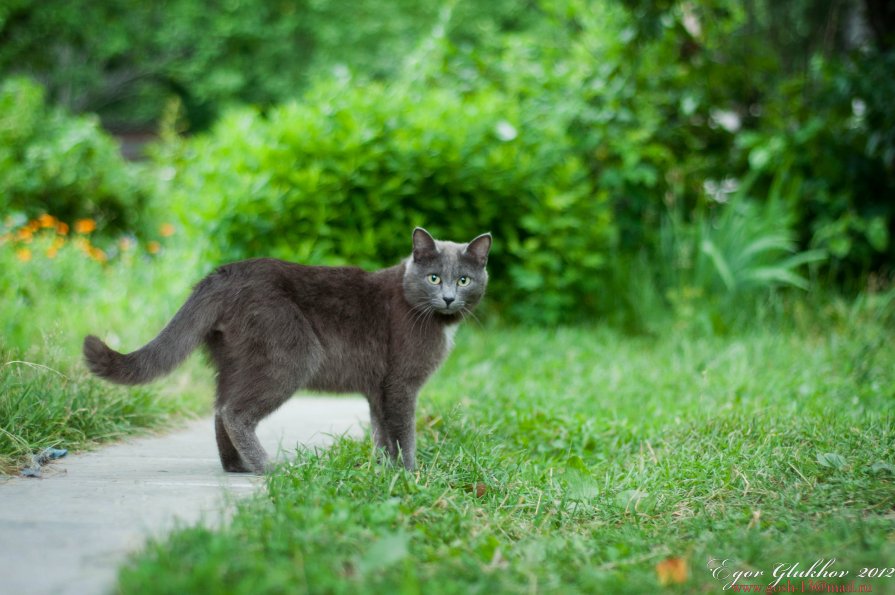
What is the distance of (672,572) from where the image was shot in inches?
82.5

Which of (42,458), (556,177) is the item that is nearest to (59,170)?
(556,177)

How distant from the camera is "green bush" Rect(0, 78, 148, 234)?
324 inches

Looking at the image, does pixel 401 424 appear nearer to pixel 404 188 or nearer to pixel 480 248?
pixel 480 248

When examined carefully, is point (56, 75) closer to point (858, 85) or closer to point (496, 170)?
point (496, 170)

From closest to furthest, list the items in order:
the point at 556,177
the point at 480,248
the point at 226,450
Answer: the point at 226,450 < the point at 480,248 < the point at 556,177

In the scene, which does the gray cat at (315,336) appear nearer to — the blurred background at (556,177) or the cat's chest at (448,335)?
the cat's chest at (448,335)

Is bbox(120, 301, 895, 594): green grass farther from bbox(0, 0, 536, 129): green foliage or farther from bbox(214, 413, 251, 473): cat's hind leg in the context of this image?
bbox(0, 0, 536, 129): green foliage

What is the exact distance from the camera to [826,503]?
9.16 feet

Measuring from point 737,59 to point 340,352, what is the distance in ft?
19.5

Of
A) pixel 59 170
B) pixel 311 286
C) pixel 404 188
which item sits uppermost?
pixel 59 170

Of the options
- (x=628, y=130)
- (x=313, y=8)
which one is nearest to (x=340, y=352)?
(x=628, y=130)

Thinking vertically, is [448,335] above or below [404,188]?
below

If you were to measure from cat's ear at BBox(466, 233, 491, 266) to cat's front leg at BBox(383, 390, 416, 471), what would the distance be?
2.45 feet

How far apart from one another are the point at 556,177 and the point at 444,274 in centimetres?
333
